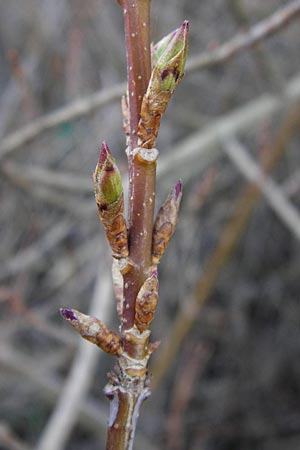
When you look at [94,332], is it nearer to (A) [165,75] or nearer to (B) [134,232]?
(B) [134,232]

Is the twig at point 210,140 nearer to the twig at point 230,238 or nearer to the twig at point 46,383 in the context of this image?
the twig at point 230,238

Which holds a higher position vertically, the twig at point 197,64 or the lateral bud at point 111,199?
the twig at point 197,64

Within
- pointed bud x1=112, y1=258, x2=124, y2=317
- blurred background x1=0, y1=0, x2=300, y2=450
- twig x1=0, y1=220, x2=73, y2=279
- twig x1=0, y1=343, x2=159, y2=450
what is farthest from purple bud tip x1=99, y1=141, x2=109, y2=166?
blurred background x1=0, y1=0, x2=300, y2=450

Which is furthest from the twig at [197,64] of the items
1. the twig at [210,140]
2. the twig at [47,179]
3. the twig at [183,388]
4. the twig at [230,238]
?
the twig at [183,388]

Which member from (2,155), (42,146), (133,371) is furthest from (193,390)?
(133,371)

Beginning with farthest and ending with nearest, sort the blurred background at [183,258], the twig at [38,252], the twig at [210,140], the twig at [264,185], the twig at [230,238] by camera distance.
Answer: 1. the blurred background at [183,258]
2. the twig at [38,252]
3. the twig at [230,238]
4. the twig at [210,140]
5. the twig at [264,185]

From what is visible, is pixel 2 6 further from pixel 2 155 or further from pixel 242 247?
pixel 2 155
